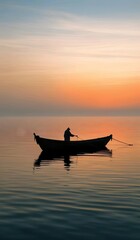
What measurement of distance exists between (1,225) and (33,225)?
1211 millimetres

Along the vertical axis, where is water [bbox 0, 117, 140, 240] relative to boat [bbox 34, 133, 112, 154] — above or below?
below

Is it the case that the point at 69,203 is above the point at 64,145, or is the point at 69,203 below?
below

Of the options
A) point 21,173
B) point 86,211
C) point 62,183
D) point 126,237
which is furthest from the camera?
point 21,173

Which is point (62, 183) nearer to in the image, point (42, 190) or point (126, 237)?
point (42, 190)

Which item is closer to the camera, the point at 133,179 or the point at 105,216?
the point at 105,216

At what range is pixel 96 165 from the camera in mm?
31969

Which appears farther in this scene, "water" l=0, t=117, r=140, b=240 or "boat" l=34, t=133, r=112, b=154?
"boat" l=34, t=133, r=112, b=154

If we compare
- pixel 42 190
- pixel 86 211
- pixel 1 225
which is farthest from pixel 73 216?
pixel 42 190

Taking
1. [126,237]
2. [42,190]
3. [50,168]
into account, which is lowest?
[126,237]

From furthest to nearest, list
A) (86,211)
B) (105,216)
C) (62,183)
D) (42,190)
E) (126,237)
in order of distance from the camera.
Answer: (62,183) → (42,190) → (86,211) → (105,216) → (126,237)

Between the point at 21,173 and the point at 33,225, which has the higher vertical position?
the point at 21,173

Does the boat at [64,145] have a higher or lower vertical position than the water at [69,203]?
higher

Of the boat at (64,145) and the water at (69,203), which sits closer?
the water at (69,203)

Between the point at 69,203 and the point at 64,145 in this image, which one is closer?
the point at 69,203
